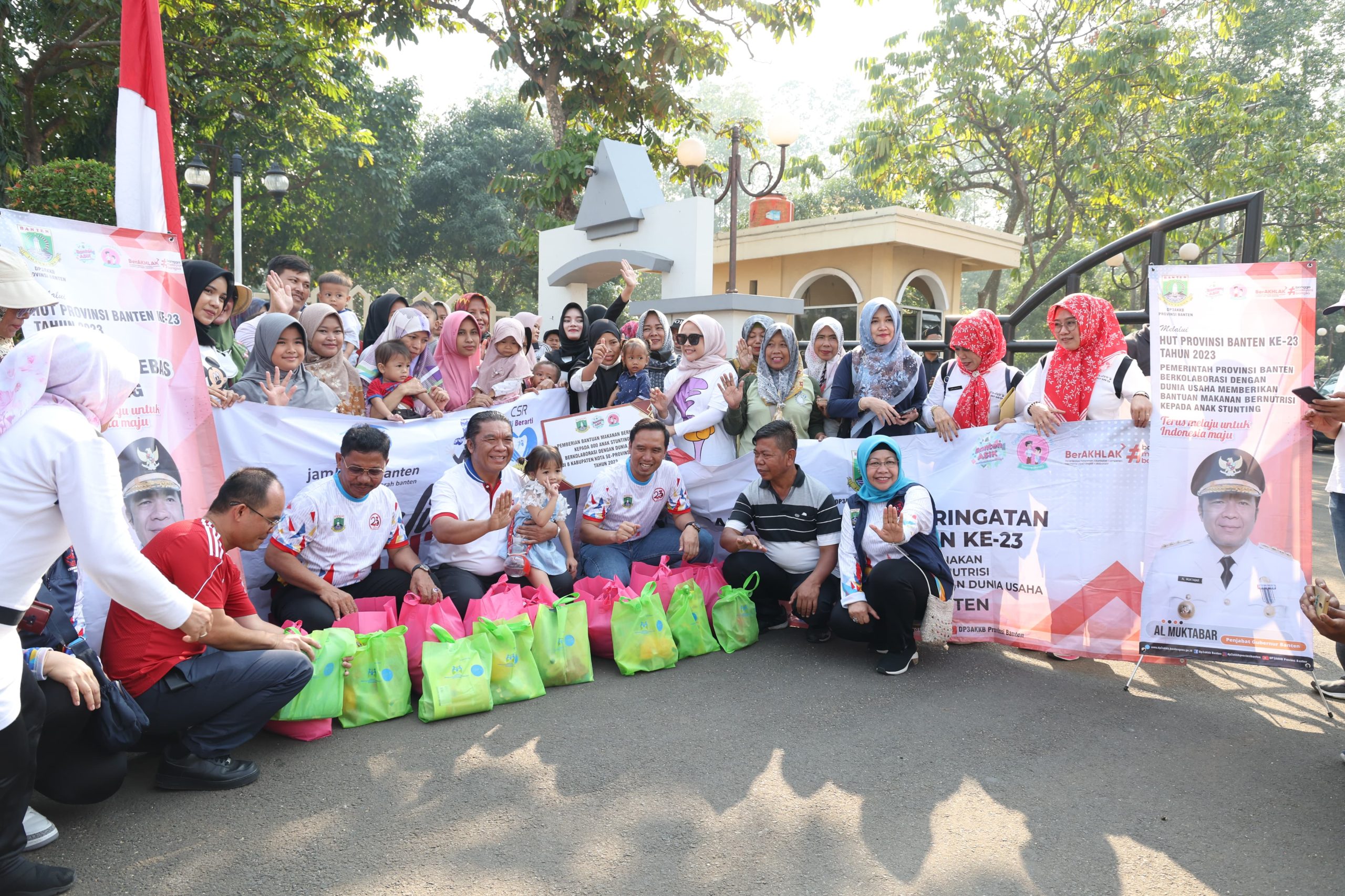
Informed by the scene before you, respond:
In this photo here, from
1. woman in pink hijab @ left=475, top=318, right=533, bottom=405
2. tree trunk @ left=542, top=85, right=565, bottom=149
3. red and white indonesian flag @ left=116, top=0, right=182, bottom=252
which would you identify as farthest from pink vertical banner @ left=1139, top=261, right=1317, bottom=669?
tree trunk @ left=542, top=85, right=565, bottom=149

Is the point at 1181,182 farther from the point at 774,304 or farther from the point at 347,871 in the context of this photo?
the point at 347,871

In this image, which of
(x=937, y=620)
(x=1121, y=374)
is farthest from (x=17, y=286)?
(x=1121, y=374)

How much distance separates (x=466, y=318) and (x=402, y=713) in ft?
9.32

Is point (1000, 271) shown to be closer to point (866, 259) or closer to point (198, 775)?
point (866, 259)

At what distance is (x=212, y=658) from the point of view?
132 inches

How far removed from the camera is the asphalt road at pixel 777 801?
2.77 meters

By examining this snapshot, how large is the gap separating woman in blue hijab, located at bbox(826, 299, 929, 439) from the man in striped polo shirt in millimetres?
781

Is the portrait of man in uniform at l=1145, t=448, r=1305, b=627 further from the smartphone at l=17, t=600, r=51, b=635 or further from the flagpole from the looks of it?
the flagpole

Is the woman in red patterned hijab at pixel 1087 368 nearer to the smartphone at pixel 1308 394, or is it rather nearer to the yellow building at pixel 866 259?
the smartphone at pixel 1308 394

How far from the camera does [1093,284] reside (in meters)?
26.7

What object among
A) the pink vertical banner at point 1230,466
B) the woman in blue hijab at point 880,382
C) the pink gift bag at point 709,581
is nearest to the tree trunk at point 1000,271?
the woman in blue hijab at point 880,382

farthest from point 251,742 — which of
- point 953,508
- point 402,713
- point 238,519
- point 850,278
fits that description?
point 850,278

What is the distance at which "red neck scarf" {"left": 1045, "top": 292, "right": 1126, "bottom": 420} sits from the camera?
470 centimetres

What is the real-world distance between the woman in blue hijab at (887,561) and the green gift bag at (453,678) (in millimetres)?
1954
